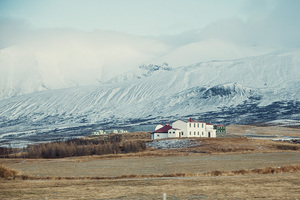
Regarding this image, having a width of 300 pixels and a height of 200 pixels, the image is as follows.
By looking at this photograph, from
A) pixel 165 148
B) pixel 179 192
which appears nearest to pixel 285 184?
pixel 179 192

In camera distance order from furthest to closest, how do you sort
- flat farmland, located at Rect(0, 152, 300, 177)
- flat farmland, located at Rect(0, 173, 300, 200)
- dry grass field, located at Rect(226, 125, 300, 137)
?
1. dry grass field, located at Rect(226, 125, 300, 137)
2. flat farmland, located at Rect(0, 152, 300, 177)
3. flat farmland, located at Rect(0, 173, 300, 200)

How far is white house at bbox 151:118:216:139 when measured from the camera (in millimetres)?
125438

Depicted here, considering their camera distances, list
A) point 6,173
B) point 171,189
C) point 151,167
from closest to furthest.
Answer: point 171,189, point 6,173, point 151,167

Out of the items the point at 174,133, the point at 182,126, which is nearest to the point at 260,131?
the point at 182,126

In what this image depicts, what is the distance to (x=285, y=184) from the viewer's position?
114ft

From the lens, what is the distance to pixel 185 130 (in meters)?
125

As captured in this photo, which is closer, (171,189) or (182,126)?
(171,189)

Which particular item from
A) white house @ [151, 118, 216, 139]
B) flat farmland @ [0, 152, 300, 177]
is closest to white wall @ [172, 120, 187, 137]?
white house @ [151, 118, 216, 139]

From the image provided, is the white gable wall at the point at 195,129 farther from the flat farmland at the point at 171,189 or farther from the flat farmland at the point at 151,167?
the flat farmland at the point at 171,189

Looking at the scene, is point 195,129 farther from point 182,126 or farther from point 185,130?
point 182,126

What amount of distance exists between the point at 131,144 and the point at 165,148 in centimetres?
796

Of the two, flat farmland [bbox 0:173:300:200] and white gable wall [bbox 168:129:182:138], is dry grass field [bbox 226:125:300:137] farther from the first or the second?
flat farmland [bbox 0:173:300:200]

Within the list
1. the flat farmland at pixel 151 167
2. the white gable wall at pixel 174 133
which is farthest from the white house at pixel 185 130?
the flat farmland at pixel 151 167

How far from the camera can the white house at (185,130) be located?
412 feet
